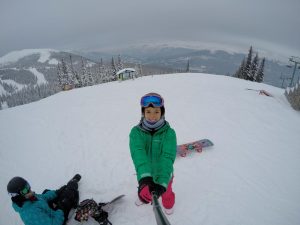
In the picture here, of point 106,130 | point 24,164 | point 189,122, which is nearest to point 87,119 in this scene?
point 106,130

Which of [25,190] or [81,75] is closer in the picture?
[25,190]

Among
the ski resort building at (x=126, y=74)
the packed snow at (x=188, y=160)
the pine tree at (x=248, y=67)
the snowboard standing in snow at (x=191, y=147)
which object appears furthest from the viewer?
the pine tree at (x=248, y=67)

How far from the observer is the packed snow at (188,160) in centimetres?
565

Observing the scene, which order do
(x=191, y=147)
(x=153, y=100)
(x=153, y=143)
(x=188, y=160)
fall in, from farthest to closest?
(x=191, y=147) → (x=188, y=160) → (x=153, y=143) → (x=153, y=100)

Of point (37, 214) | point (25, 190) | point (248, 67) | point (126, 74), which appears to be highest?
point (25, 190)

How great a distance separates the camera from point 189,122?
12.5m

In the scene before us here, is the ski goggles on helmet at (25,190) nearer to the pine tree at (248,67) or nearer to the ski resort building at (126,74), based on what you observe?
the ski resort building at (126,74)

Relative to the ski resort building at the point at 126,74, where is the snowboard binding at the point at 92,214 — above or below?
above

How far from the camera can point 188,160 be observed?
812cm

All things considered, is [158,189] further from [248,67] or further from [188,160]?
[248,67]

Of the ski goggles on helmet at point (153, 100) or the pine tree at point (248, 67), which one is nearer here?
the ski goggles on helmet at point (153, 100)

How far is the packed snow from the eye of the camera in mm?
5648

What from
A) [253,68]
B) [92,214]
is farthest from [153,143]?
[253,68]

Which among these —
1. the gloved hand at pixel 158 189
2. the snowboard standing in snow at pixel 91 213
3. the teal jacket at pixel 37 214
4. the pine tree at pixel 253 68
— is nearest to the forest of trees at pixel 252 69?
the pine tree at pixel 253 68
